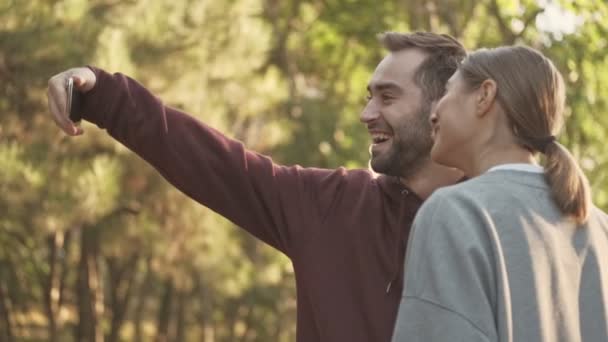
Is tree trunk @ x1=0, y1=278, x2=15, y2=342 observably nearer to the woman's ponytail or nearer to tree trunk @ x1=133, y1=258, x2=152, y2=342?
tree trunk @ x1=133, y1=258, x2=152, y2=342

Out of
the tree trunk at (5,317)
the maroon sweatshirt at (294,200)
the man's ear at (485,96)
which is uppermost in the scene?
the man's ear at (485,96)

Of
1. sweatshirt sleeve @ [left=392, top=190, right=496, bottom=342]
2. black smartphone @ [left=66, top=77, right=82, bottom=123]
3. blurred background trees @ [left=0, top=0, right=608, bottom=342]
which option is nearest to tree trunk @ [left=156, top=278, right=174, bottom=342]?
blurred background trees @ [left=0, top=0, right=608, bottom=342]

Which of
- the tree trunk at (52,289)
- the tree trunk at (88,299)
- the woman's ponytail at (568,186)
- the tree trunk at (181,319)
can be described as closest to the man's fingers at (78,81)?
the woman's ponytail at (568,186)

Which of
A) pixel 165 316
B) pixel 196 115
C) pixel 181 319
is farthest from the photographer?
pixel 165 316

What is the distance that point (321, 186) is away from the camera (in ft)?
11.7

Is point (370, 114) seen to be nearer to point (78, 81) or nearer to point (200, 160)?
point (200, 160)

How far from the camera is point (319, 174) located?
360 centimetres

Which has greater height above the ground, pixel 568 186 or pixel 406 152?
pixel 568 186

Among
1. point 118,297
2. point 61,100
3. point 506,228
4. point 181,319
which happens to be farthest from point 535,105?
point 181,319

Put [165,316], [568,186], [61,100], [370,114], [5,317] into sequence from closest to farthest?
[568,186] < [61,100] < [370,114] < [5,317] < [165,316]

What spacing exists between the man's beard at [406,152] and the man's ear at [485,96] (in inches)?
33.7

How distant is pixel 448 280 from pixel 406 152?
1092mm

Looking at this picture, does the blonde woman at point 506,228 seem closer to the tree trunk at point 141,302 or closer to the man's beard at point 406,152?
the man's beard at point 406,152

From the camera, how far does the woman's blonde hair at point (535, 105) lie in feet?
8.74
